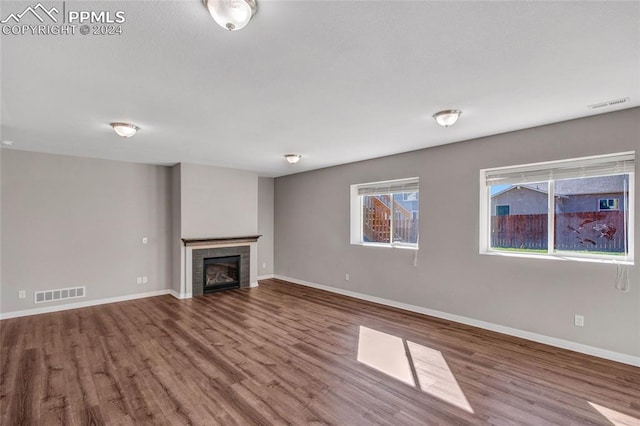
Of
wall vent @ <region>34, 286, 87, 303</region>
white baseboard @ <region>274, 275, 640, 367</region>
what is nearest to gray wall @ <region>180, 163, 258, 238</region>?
wall vent @ <region>34, 286, 87, 303</region>

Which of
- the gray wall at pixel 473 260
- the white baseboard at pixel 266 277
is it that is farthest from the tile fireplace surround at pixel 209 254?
the gray wall at pixel 473 260

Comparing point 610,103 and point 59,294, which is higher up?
point 610,103

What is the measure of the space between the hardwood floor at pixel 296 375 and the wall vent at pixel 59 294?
446 mm

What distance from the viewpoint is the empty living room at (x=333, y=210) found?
6.23 feet

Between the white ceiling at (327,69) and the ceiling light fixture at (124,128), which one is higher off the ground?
the white ceiling at (327,69)

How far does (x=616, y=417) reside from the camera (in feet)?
7.46

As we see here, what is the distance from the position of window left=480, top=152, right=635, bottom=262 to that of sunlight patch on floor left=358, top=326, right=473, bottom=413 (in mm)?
1743

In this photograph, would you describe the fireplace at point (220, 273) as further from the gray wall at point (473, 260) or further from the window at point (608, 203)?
A: the window at point (608, 203)

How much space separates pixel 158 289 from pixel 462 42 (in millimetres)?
6435

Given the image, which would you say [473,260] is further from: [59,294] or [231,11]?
[59,294]

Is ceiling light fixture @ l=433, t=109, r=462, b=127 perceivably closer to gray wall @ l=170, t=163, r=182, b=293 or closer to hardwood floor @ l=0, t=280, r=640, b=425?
hardwood floor @ l=0, t=280, r=640, b=425
